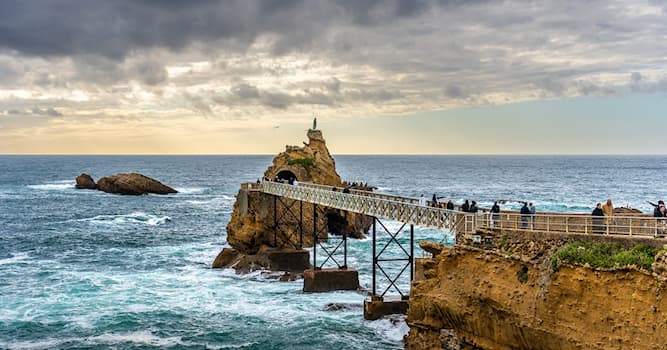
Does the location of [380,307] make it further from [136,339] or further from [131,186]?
[131,186]

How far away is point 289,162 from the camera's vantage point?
Result: 186 feet

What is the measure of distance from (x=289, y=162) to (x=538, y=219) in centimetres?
3742

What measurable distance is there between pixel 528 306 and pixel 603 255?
9.04ft

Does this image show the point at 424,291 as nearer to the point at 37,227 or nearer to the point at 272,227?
the point at 272,227

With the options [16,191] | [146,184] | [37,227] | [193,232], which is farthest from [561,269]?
[16,191]

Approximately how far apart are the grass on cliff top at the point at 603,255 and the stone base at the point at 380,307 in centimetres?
1323

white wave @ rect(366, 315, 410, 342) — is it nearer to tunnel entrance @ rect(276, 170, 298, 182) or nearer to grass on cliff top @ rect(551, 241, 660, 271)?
grass on cliff top @ rect(551, 241, 660, 271)

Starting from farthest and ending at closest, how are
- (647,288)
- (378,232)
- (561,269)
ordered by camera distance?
(378,232), (561,269), (647,288)

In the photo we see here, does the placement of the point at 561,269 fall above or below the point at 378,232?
above

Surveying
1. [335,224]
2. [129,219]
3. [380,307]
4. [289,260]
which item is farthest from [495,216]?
[129,219]

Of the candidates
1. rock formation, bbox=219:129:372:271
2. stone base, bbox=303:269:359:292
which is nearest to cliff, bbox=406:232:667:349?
stone base, bbox=303:269:359:292

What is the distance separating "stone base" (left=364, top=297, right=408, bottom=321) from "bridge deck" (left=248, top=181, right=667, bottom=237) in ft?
14.0

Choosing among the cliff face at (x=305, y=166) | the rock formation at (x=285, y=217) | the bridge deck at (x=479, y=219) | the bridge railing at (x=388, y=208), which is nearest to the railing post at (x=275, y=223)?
the rock formation at (x=285, y=217)

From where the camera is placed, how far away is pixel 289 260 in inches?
1738
